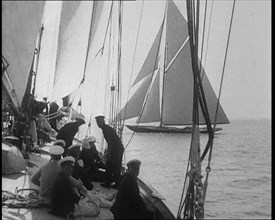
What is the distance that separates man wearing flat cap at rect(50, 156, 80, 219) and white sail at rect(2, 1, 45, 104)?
1074 mm

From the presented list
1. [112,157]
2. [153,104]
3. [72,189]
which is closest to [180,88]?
[153,104]

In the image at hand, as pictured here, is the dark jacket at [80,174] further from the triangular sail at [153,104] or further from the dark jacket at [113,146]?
the triangular sail at [153,104]

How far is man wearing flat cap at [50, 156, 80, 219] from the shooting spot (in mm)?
4621

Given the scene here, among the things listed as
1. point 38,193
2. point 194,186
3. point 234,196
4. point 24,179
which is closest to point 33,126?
point 24,179

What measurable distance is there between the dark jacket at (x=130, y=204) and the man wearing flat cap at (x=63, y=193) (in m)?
0.61

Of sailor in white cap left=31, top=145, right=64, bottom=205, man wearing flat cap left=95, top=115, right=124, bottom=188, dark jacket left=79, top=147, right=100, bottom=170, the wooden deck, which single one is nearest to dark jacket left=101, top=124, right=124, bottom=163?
man wearing flat cap left=95, top=115, right=124, bottom=188

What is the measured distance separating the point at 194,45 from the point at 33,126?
5263mm

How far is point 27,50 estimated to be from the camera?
4.38m

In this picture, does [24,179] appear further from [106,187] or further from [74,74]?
[74,74]

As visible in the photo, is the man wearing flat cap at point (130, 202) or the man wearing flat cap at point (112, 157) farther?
the man wearing flat cap at point (112, 157)

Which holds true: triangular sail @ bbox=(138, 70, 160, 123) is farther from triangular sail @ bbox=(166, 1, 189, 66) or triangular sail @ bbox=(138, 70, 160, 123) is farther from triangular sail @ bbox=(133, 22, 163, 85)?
triangular sail @ bbox=(133, 22, 163, 85)

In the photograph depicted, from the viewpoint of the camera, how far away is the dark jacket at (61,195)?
182 inches

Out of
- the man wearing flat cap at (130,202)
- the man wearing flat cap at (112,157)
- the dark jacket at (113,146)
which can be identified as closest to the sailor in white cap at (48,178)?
the man wearing flat cap at (130,202)

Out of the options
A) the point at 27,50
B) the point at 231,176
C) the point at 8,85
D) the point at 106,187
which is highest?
the point at 27,50
